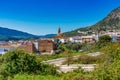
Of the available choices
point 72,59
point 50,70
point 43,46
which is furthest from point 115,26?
point 50,70

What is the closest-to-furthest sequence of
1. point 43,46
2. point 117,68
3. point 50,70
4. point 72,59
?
point 117,68 → point 50,70 → point 72,59 → point 43,46

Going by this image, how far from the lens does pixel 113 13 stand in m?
148

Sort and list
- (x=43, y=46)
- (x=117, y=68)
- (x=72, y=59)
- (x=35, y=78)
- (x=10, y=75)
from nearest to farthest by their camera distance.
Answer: (x=117, y=68)
(x=35, y=78)
(x=10, y=75)
(x=72, y=59)
(x=43, y=46)

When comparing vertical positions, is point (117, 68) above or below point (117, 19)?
below

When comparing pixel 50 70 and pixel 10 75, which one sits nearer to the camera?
pixel 10 75

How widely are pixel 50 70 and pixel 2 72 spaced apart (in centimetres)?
207

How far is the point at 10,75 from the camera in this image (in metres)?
12.5

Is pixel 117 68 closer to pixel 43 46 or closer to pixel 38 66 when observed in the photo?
pixel 38 66

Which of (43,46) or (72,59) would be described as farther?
(43,46)

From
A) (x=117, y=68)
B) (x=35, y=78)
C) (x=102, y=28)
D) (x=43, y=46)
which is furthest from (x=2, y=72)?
(x=102, y=28)

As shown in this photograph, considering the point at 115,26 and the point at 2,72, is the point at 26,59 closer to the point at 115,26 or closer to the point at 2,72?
the point at 2,72

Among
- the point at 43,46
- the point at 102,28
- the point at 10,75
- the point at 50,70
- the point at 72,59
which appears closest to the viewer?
the point at 10,75

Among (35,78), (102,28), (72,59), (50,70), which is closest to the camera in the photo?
(35,78)

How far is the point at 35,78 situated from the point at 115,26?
447 ft
